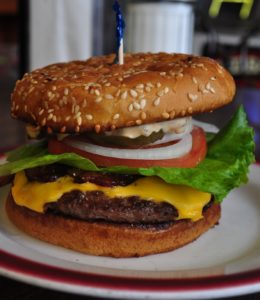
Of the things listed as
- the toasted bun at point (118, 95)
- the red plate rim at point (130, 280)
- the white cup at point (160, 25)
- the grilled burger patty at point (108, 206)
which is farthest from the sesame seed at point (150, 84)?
the white cup at point (160, 25)

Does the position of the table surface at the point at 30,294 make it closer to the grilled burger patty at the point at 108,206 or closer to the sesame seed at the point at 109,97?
the grilled burger patty at the point at 108,206

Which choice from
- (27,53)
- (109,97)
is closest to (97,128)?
(109,97)

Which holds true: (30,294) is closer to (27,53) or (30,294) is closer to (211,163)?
(211,163)

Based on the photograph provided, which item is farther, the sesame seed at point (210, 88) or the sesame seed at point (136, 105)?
the sesame seed at point (210, 88)

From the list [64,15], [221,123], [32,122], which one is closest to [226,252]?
[32,122]

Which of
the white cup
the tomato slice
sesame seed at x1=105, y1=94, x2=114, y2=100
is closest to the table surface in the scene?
the tomato slice

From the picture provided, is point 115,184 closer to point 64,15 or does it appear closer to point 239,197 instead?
point 239,197

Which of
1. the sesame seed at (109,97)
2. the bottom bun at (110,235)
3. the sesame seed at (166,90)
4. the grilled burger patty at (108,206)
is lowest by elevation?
the bottom bun at (110,235)

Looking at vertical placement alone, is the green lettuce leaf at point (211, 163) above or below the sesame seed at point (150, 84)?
below
